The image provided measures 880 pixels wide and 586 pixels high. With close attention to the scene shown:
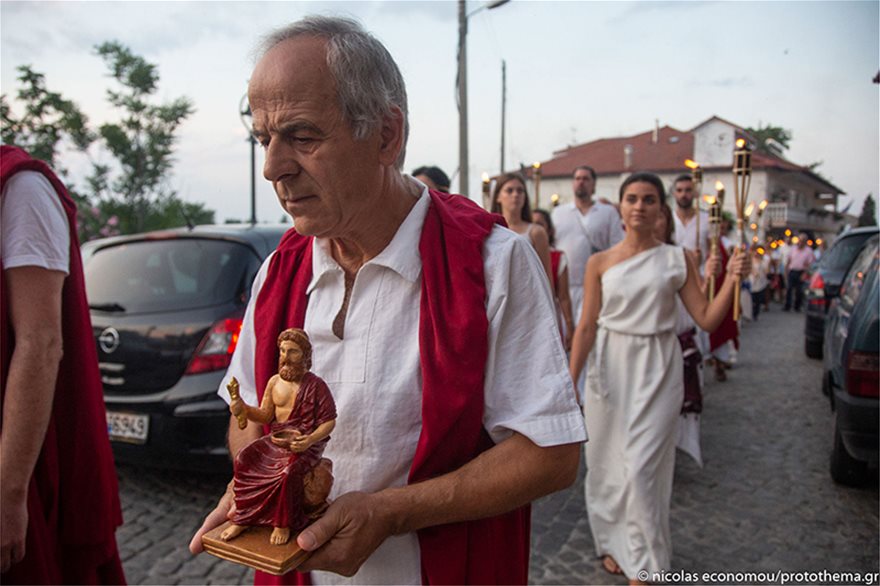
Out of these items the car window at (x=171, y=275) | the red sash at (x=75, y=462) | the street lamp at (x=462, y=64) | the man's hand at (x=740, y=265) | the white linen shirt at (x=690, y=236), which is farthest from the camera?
the street lamp at (x=462, y=64)

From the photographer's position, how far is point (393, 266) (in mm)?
1489

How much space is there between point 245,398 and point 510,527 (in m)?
0.72

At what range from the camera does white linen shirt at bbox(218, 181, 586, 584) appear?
142 cm

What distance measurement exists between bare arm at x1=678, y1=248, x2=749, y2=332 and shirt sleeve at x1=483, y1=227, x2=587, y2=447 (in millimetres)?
2339

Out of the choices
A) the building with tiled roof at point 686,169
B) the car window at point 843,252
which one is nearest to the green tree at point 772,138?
the building with tiled roof at point 686,169

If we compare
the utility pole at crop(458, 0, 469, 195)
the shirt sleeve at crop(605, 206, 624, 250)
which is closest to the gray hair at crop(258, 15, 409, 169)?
the shirt sleeve at crop(605, 206, 624, 250)

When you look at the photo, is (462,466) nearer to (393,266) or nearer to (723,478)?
(393,266)

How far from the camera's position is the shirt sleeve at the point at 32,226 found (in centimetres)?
189

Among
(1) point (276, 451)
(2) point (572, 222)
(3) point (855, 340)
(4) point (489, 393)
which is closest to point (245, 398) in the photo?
(1) point (276, 451)

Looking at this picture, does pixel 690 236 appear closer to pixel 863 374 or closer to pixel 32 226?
pixel 863 374

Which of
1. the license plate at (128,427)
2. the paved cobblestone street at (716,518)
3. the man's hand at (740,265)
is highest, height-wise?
the man's hand at (740,265)

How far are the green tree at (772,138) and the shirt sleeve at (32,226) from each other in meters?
59.6

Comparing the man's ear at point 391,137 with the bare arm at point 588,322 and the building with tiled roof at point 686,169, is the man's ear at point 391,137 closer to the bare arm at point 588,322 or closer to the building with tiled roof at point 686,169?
the bare arm at point 588,322

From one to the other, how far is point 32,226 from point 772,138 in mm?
65718
